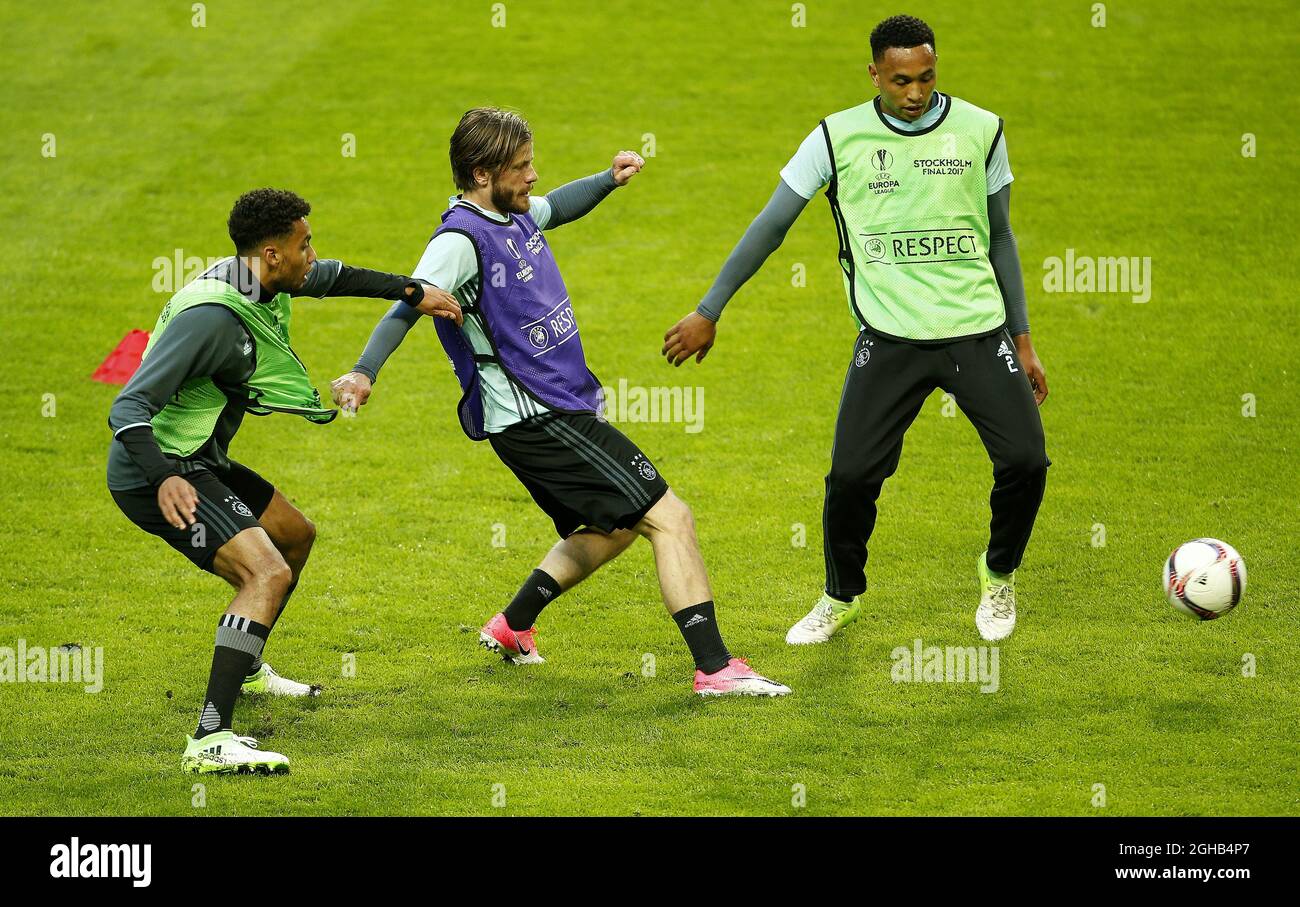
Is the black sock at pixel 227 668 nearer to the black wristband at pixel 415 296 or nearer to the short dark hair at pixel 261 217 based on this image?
the black wristband at pixel 415 296

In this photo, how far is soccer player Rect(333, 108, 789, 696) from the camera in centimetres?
638

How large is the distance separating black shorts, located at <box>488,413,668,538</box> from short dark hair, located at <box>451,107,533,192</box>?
1133 millimetres

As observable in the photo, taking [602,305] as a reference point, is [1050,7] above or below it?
above

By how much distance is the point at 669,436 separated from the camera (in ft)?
35.1

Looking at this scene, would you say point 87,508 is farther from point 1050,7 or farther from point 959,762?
point 1050,7

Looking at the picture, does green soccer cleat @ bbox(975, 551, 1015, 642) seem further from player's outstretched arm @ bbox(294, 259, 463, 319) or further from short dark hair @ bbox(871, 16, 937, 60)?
player's outstretched arm @ bbox(294, 259, 463, 319)

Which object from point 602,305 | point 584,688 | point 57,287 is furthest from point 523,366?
point 57,287

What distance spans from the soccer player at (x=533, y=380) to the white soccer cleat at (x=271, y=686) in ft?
4.85

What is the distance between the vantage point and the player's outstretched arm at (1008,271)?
6.75 m

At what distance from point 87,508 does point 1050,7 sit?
13.5 metres

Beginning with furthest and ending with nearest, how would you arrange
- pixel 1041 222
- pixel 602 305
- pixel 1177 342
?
pixel 1041 222
pixel 602 305
pixel 1177 342

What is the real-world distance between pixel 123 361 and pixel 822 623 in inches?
268

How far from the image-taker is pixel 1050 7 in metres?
18.2
